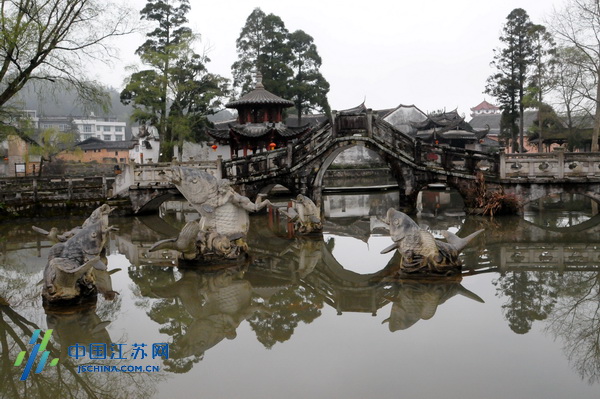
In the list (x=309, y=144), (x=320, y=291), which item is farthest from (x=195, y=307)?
(x=309, y=144)

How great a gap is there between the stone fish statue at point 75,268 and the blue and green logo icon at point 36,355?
0.79m

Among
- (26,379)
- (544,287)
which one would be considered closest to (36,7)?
(26,379)

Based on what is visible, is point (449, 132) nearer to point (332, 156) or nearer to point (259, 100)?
point (259, 100)

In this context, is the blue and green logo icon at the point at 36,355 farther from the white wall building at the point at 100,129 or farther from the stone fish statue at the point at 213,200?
the white wall building at the point at 100,129

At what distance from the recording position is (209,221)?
33.0 ft

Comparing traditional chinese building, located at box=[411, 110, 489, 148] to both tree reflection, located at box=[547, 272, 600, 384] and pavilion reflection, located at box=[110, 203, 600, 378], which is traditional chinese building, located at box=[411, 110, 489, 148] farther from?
tree reflection, located at box=[547, 272, 600, 384]

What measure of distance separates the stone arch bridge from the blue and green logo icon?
1078 cm

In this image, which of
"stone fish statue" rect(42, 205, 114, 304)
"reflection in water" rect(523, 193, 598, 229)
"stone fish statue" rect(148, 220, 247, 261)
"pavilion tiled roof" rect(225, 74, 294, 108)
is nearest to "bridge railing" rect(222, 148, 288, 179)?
"stone fish statue" rect(148, 220, 247, 261)

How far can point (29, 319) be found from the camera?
280 inches

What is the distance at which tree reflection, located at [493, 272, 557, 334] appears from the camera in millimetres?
6925

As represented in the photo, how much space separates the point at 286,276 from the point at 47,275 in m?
4.05

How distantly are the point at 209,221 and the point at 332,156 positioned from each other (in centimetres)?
856

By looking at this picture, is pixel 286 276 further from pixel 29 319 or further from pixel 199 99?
pixel 199 99

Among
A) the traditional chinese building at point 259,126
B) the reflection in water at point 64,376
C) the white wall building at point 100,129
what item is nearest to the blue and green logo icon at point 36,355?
the reflection in water at point 64,376
